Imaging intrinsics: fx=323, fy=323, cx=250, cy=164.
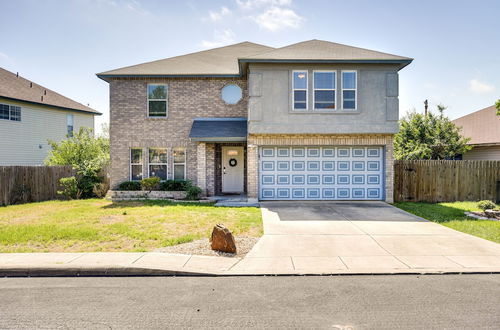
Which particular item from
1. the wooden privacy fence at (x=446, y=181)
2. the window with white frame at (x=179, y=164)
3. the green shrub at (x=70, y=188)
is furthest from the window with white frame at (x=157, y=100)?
the wooden privacy fence at (x=446, y=181)

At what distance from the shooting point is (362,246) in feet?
25.5

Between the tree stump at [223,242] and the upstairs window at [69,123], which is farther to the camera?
the upstairs window at [69,123]

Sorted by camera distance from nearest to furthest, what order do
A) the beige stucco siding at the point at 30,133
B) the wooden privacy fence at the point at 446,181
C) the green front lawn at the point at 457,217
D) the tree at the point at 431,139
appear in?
the green front lawn at the point at 457,217, the wooden privacy fence at the point at 446,181, the tree at the point at 431,139, the beige stucco siding at the point at 30,133

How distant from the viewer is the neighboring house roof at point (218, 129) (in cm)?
1450

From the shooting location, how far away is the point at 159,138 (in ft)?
52.6

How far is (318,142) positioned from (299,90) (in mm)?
2371

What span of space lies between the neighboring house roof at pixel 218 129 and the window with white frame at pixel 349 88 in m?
4.64

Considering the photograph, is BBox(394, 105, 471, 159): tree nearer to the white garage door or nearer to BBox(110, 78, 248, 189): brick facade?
the white garage door

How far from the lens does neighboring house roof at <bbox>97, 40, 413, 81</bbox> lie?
13.3 m

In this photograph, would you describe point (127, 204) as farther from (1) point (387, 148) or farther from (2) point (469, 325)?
(2) point (469, 325)

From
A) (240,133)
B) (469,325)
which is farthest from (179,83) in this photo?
(469,325)

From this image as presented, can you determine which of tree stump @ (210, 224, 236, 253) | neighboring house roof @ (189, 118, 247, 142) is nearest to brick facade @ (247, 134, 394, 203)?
neighboring house roof @ (189, 118, 247, 142)

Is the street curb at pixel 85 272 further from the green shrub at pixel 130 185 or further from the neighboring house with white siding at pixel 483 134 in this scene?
the neighboring house with white siding at pixel 483 134

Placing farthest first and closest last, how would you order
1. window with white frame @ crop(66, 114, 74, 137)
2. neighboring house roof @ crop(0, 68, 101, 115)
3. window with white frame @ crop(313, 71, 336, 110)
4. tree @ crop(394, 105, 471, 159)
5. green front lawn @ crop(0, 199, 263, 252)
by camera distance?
Answer: window with white frame @ crop(66, 114, 74, 137), neighboring house roof @ crop(0, 68, 101, 115), tree @ crop(394, 105, 471, 159), window with white frame @ crop(313, 71, 336, 110), green front lawn @ crop(0, 199, 263, 252)
